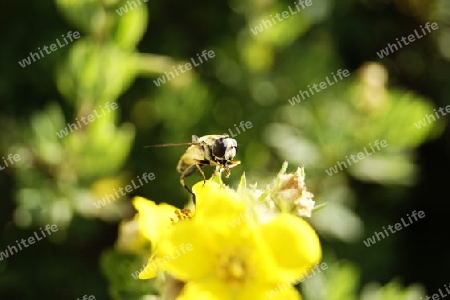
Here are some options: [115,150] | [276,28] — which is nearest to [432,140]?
[276,28]

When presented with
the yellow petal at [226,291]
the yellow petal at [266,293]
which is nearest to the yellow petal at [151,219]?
the yellow petal at [226,291]

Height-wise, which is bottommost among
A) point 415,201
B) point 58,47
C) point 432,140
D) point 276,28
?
point 415,201

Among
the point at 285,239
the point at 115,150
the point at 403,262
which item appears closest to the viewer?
the point at 285,239

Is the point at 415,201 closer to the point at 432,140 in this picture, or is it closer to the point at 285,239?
the point at 432,140

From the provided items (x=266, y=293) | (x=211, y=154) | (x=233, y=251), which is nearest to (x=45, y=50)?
(x=211, y=154)

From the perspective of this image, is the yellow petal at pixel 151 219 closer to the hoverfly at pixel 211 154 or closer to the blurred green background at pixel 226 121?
the hoverfly at pixel 211 154
